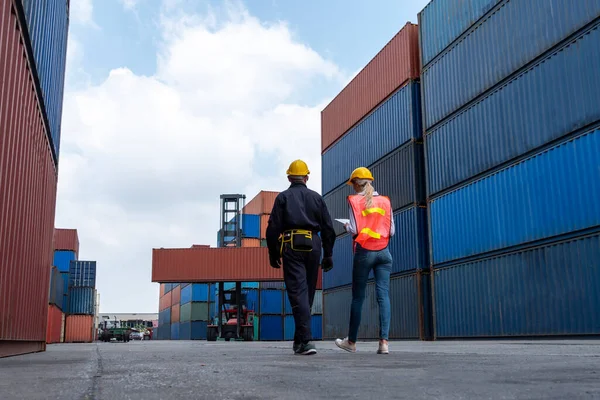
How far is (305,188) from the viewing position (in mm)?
5637

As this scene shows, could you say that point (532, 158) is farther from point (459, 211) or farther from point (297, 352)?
point (297, 352)

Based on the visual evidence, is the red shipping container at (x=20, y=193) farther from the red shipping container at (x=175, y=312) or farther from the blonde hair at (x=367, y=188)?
the red shipping container at (x=175, y=312)

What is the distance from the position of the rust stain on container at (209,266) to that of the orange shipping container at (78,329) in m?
11.9

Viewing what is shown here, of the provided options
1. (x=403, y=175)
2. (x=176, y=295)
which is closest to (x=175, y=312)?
(x=176, y=295)

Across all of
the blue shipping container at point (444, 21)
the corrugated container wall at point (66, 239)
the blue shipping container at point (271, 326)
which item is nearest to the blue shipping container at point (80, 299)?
the corrugated container wall at point (66, 239)

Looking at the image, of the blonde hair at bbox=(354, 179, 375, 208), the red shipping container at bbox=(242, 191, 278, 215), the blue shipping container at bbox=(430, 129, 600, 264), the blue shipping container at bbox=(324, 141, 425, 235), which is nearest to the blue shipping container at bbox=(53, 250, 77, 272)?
the red shipping container at bbox=(242, 191, 278, 215)

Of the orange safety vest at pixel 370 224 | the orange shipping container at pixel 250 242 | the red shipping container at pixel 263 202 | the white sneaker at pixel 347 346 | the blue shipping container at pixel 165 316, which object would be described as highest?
the red shipping container at pixel 263 202

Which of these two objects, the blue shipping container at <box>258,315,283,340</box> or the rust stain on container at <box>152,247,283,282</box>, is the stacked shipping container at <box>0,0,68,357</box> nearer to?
the rust stain on container at <box>152,247,283,282</box>

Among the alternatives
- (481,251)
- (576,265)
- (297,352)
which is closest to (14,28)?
(297,352)

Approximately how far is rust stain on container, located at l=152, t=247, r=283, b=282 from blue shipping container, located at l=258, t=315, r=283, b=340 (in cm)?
799

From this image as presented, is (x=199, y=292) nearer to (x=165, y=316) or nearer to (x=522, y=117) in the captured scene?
(x=165, y=316)

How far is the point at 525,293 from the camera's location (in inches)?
558

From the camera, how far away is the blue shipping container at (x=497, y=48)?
1404 cm

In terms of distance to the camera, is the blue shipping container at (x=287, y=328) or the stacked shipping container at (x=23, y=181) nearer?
the stacked shipping container at (x=23, y=181)
